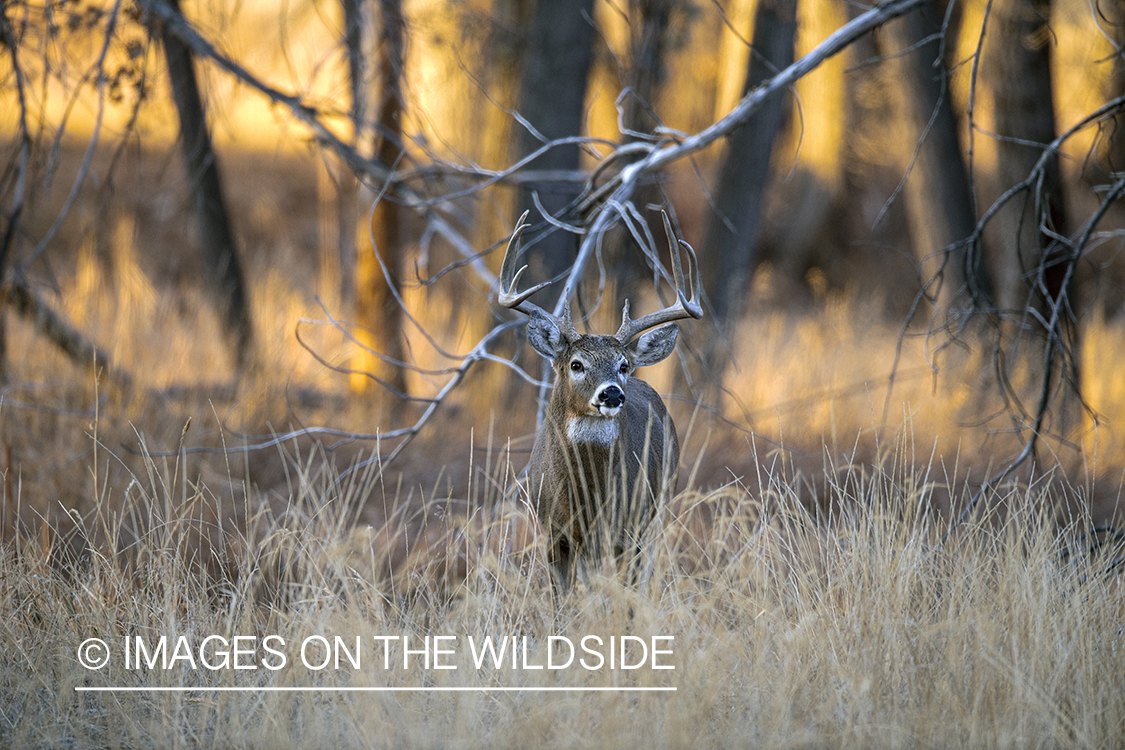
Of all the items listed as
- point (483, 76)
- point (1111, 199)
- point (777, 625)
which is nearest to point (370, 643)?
point (777, 625)

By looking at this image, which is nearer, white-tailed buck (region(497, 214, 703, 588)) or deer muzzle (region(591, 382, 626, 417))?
deer muzzle (region(591, 382, 626, 417))

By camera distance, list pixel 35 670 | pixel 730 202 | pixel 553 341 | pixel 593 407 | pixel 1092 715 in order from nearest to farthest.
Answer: pixel 1092 715, pixel 35 670, pixel 593 407, pixel 553 341, pixel 730 202

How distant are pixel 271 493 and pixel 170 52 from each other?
4.11 meters

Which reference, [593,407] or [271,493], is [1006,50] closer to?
[593,407]

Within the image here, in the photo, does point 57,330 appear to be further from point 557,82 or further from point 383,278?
point 557,82

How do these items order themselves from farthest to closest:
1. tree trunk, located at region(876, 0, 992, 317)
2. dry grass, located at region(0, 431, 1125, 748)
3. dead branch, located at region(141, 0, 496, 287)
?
tree trunk, located at region(876, 0, 992, 317) → dead branch, located at region(141, 0, 496, 287) → dry grass, located at region(0, 431, 1125, 748)

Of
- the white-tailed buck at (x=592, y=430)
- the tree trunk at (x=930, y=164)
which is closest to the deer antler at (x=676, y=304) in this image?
the white-tailed buck at (x=592, y=430)

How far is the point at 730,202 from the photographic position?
8781 millimetres

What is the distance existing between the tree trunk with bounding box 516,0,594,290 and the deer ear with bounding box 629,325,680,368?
3.30 meters

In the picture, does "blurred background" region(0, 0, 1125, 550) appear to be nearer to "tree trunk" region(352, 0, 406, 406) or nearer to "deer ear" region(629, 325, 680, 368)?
"tree trunk" region(352, 0, 406, 406)

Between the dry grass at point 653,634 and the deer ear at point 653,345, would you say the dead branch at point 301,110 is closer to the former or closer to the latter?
the deer ear at point 653,345

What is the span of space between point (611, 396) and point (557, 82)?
4.73 meters

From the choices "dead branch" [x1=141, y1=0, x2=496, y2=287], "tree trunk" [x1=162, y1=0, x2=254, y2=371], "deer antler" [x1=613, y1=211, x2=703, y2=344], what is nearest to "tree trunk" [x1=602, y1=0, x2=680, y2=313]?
"dead branch" [x1=141, y1=0, x2=496, y2=287]

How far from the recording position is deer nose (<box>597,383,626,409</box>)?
4.36 metres
